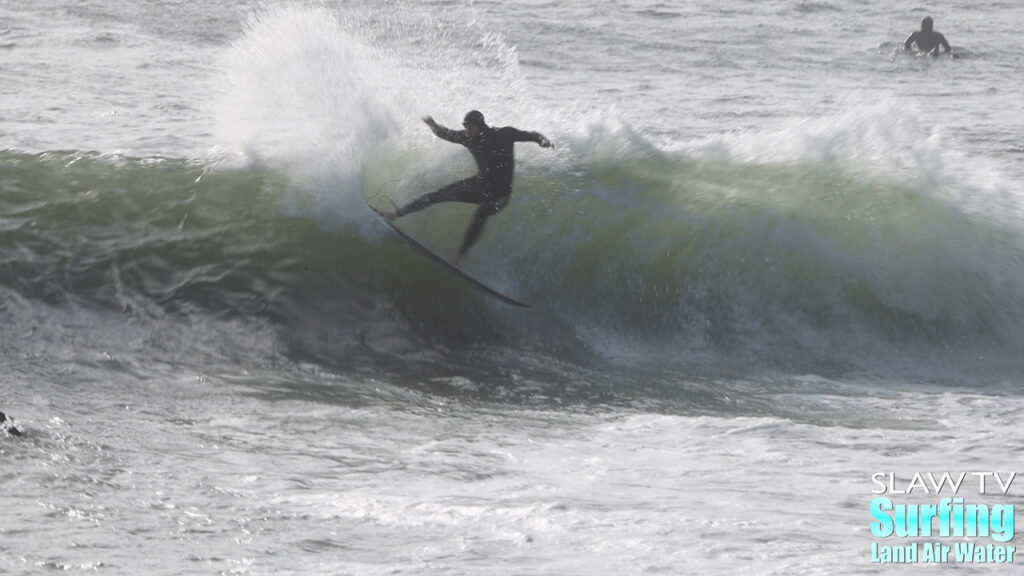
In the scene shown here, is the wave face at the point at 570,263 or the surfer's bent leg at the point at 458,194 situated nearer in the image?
the wave face at the point at 570,263

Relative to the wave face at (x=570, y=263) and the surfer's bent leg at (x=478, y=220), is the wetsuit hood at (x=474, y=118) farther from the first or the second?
the wave face at (x=570, y=263)

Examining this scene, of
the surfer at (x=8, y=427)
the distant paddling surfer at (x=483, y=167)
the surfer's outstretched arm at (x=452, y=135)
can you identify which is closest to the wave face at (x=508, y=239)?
the distant paddling surfer at (x=483, y=167)

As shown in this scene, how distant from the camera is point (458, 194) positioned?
10.2 m

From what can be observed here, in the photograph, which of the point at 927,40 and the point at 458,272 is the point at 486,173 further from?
the point at 927,40

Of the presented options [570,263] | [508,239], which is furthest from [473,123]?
[570,263]

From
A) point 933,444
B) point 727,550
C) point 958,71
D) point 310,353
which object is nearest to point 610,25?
point 958,71

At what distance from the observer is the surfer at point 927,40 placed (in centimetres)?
A: 2225

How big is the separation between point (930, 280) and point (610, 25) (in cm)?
1379

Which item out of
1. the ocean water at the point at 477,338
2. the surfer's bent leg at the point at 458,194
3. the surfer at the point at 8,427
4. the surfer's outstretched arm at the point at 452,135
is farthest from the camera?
the surfer's bent leg at the point at 458,194

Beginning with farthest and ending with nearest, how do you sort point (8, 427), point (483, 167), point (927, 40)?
point (927, 40)
point (483, 167)
point (8, 427)

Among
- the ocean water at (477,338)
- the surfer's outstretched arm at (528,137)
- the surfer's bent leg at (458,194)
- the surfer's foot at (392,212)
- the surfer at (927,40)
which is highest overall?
the surfer's outstretched arm at (528,137)

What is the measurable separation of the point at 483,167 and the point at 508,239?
847mm

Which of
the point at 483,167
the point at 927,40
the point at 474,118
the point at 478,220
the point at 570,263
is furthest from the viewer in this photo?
the point at 927,40

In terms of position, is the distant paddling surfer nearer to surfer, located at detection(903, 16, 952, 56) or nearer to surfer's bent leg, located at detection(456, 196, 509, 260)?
surfer's bent leg, located at detection(456, 196, 509, 260)
